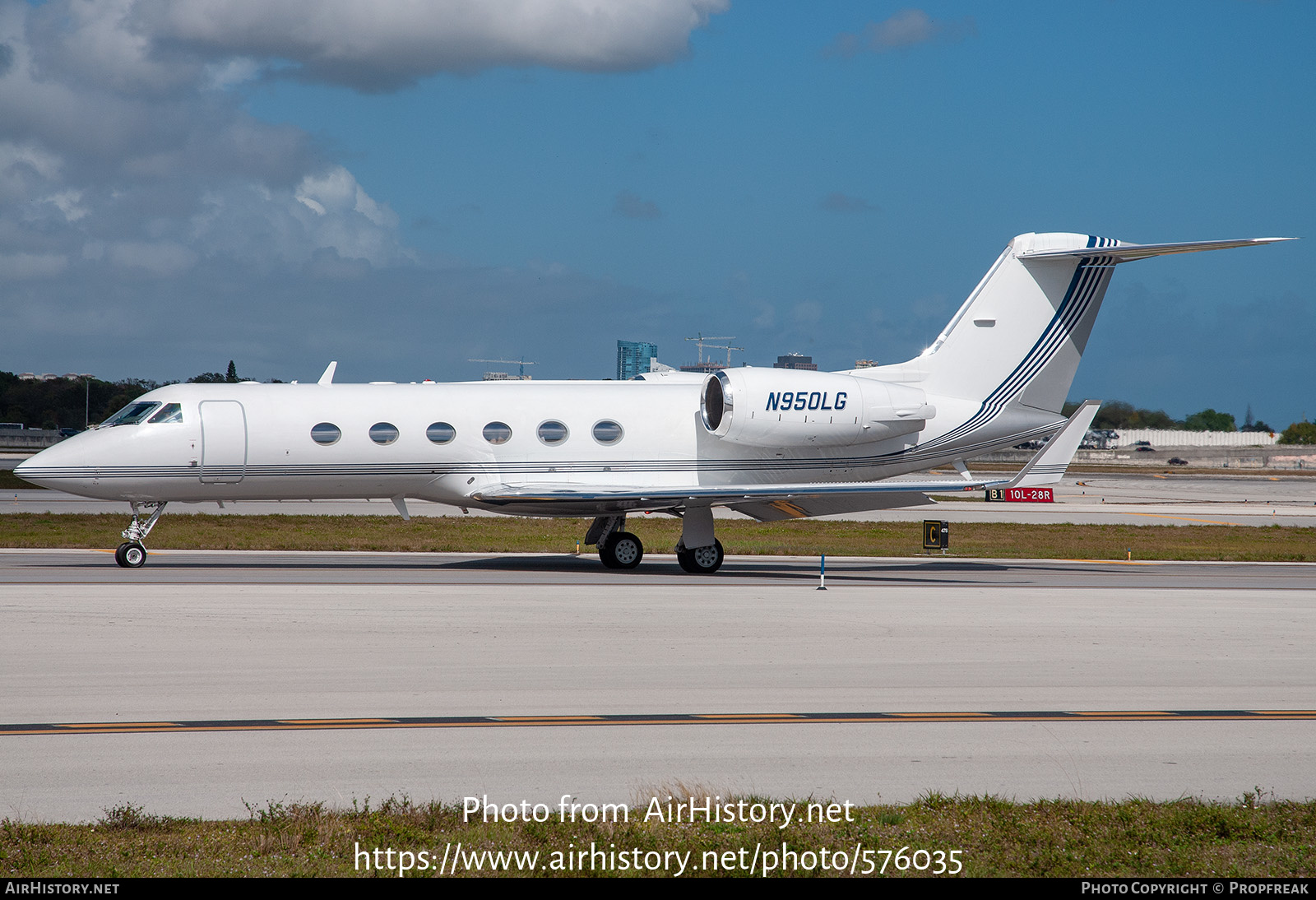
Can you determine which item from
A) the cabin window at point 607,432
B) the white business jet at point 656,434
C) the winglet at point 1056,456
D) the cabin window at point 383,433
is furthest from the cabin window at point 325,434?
the winglet at point 1056,456

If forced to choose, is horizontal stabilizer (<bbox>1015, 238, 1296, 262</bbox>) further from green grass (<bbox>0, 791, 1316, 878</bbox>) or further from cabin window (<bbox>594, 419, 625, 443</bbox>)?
green grass (<bbox>0, 791, 1316, 878</bbox>)

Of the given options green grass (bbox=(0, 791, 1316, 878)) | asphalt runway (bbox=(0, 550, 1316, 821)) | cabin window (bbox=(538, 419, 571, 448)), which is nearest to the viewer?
green grass (bbox=(0, 791, 1316, 878))

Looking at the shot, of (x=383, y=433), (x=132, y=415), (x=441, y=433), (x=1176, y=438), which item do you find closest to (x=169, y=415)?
(x=132, y=415)

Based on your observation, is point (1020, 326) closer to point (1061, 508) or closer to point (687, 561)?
point (687, 561)

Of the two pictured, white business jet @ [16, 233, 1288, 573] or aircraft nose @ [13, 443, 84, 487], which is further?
white business jet @ [16, 233, 1288, 573]

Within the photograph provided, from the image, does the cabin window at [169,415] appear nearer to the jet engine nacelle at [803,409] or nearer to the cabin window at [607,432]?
the cabin window at [607,432]

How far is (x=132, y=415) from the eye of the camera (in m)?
20.3

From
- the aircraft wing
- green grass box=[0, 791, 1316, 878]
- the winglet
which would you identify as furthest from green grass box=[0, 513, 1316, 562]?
green grass box=[0, 791, 1316, 878]

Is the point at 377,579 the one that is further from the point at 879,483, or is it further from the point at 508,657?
the point at 879,483

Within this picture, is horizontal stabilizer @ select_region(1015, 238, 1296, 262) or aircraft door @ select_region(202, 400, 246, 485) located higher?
horizontal stabilizer @ select_region(1015, 238, 1296, 262)

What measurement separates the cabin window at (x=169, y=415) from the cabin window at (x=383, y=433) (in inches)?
137

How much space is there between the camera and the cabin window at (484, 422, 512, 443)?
2112cm

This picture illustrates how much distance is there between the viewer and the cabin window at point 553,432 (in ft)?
69.9

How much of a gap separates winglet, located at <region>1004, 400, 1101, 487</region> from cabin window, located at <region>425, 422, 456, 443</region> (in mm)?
10456
